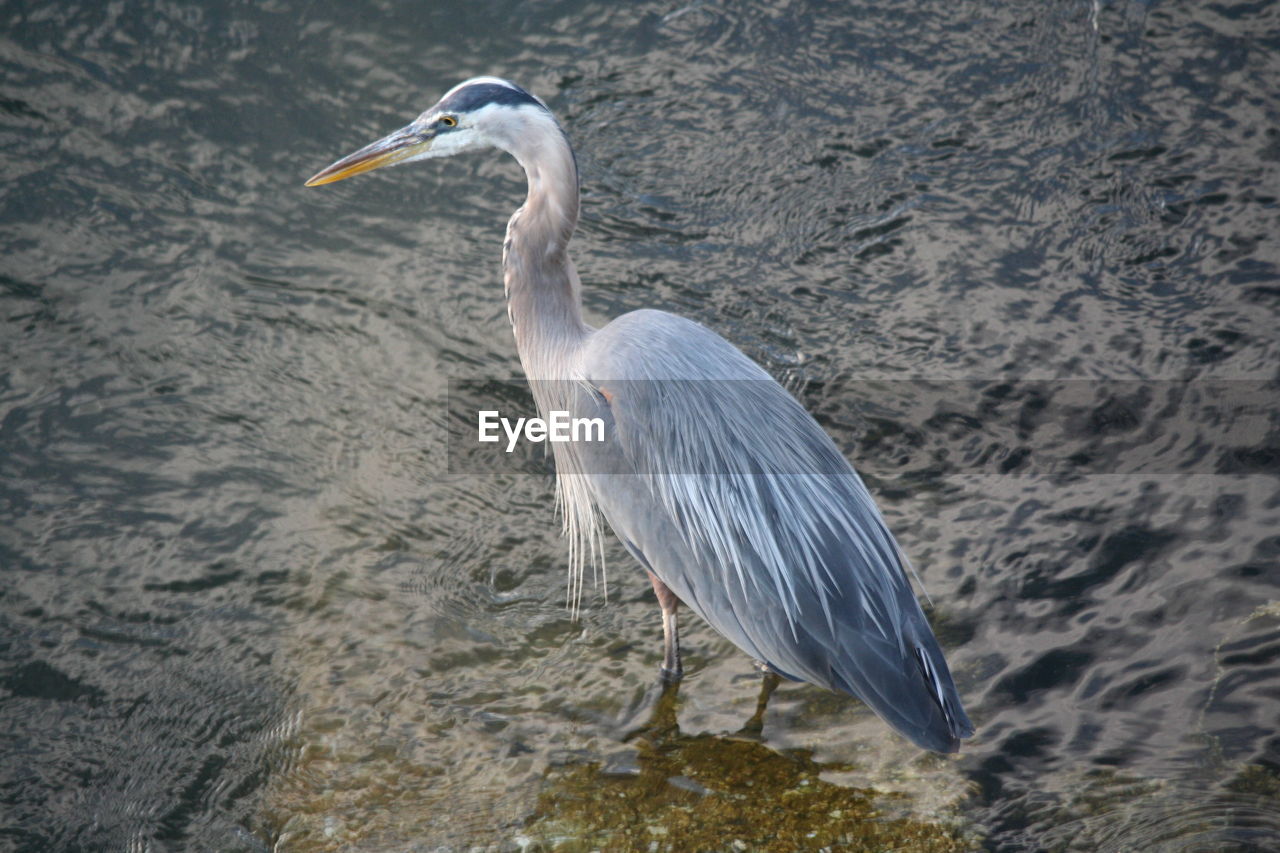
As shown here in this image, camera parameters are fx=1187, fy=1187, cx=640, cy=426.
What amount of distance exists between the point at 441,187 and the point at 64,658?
275 cm

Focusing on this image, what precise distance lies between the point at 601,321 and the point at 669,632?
1.65 meters

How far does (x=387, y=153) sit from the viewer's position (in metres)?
3.92

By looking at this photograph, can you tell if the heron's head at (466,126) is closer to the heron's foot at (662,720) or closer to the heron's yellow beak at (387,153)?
the heron's yellow beak at (387,153)

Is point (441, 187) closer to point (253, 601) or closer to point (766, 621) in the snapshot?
point (253, 601)

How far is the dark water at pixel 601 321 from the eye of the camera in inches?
133

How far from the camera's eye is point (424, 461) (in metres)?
4.57

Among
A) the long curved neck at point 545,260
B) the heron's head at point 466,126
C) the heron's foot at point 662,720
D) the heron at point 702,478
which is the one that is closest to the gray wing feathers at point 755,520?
the heron at point 702,478

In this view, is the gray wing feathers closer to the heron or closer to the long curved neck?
the heron

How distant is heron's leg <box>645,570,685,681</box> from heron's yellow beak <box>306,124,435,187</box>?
1591 mm

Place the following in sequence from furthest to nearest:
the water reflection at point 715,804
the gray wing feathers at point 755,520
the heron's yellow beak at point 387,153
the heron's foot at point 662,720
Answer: the heron's yellow beak at point 387,153 < the heron's foot at point 662,720 < the gray wing feathers at point 755,520 < the water reflection at point 715,804

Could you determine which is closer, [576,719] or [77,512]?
[576,719]

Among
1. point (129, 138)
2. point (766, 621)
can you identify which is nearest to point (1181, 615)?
point (766, 621)

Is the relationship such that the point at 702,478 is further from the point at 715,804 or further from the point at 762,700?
the point at 715,804

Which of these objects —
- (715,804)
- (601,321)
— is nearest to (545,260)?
(601,321)
